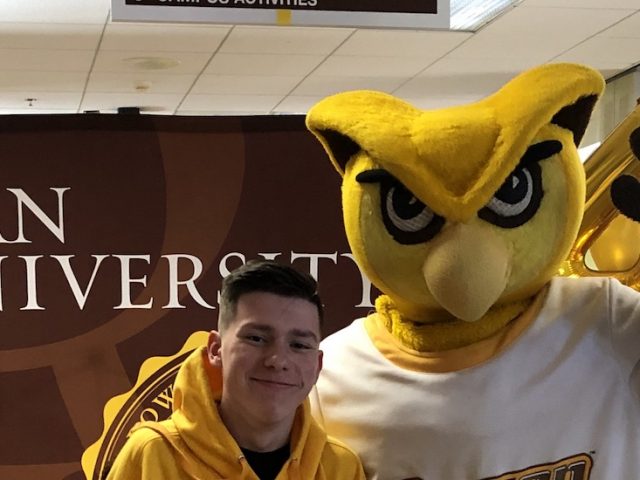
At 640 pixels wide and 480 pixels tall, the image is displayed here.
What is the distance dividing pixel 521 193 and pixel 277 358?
357 millimetres

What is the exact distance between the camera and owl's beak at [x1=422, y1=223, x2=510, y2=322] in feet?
2.97

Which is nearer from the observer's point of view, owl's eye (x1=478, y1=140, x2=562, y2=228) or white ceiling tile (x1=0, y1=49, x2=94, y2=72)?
owl's eye (x1=478, y1=140, x2=562, y2=228)

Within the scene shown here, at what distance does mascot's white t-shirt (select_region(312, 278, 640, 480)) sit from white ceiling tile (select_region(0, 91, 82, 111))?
16.5 feet

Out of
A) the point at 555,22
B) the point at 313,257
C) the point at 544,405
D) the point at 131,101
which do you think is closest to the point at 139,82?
the point at 131,101

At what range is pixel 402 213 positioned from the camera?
38.5 inches

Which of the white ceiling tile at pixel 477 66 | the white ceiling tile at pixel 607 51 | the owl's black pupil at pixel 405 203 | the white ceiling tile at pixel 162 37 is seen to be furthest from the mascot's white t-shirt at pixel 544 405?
the white ceiling tile at pixel 477 66

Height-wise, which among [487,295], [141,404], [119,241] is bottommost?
[141,404]

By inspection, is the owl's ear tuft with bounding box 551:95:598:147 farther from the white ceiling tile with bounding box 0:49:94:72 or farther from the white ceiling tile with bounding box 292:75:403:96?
the white ceiling tile with bounding box 292:75:403:96

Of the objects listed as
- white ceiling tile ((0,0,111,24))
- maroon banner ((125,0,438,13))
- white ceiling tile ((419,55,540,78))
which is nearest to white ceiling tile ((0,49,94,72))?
white ceiling tile ((0,0,111,24))

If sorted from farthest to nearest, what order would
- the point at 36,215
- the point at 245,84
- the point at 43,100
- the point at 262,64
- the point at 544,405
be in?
the point at 43,100
the point at 245,84
the point at 262,64
the point at 36,215
the point at 544,405

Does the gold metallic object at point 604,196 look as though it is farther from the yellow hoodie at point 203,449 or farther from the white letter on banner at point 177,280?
the white letter on banner at point 177,280

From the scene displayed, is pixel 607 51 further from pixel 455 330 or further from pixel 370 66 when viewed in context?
pixel 455 330

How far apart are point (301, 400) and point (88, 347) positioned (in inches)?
35.4

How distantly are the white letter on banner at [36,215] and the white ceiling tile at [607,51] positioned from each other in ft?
11.0
